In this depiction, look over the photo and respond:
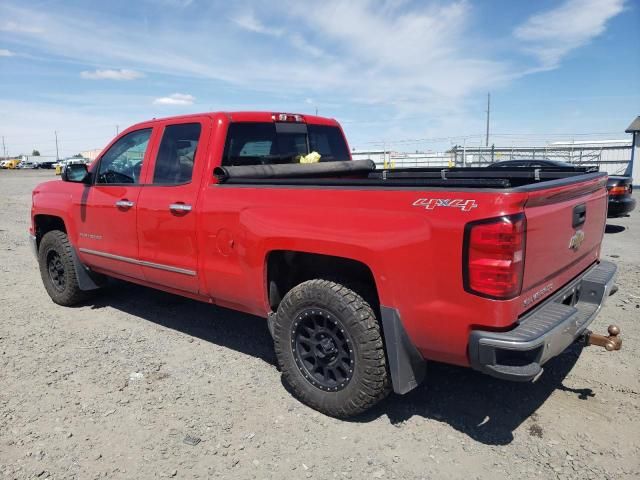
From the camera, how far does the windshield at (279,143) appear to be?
163 inches

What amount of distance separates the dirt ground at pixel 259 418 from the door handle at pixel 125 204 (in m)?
1.23

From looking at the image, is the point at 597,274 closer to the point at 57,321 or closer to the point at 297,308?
the point at 297,308

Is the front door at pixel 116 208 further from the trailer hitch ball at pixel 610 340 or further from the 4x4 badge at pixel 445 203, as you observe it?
the trailer hitch ball at pixel 610 340

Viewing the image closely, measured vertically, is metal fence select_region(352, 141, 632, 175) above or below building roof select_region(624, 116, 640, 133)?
below

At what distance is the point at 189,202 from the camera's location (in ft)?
12.9

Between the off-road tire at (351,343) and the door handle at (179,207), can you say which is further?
the door handle at (179,207)

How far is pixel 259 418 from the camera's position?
3.33 meters

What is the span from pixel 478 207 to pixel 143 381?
2.80 m

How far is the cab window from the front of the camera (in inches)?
180

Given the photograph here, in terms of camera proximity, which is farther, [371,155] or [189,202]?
[371,155]

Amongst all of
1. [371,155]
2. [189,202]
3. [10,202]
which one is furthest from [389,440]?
[371,155]

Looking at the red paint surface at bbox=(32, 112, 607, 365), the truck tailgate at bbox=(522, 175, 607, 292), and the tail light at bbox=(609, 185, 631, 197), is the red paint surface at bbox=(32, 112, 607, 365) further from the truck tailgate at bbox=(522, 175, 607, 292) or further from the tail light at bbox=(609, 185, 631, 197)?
the tail light at bbox=(609, 185, 631, 197)

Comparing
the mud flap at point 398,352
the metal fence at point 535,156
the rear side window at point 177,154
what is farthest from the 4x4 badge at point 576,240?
the metal fence at point 535,156

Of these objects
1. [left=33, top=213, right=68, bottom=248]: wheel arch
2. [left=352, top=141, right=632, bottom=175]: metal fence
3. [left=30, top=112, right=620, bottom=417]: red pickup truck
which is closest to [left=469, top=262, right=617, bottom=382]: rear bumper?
[left=30, top=112, right=620, bottom=417]: red pickup truck
